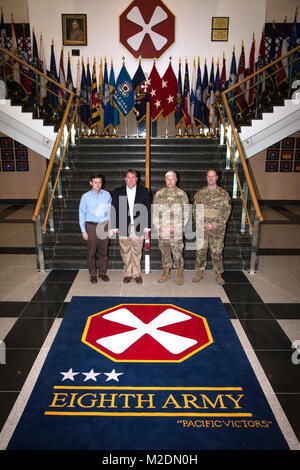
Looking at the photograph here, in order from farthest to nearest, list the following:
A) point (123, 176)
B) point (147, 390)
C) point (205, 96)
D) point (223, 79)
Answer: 1. point (223, 79)
2. point (205, 96)
3. point (123, 176)
4. point (147, 390)

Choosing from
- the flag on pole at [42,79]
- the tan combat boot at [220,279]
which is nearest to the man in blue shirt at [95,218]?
the tan combat boot at [220,279]

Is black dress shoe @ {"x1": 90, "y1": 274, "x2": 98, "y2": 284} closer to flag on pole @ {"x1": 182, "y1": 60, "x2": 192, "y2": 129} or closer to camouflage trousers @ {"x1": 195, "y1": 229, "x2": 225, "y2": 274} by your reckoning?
camouflage trousers @ {"x1": 195, "y1": 229, "x2": 225, "y2": 274}

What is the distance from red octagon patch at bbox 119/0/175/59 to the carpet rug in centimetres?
888

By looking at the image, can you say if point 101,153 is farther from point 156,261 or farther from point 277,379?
point 277,379

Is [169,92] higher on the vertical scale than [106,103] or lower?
higher

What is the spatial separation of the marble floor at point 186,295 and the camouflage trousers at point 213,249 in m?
0.24

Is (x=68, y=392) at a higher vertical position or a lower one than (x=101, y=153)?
lower

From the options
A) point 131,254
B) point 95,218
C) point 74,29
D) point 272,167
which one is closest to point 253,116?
point 272,167

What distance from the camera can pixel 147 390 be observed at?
297 centimetres

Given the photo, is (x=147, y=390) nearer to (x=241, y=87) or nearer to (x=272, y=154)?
(x=241, y=87)

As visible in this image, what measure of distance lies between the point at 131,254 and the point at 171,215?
0.80m

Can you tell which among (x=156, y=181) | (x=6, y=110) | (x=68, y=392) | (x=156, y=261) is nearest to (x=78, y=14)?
(x=6, y=110)

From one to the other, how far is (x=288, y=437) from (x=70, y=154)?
255 inches

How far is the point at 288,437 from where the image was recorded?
2.54 metres
